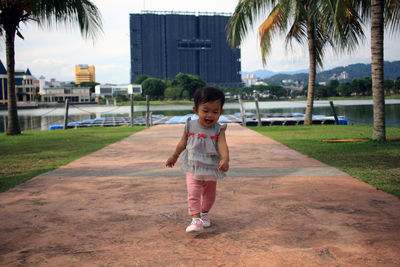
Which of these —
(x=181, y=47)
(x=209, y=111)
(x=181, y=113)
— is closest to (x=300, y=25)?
(x=209, y=111)

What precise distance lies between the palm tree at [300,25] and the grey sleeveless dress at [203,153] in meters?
7.15

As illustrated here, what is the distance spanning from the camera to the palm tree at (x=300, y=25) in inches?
461

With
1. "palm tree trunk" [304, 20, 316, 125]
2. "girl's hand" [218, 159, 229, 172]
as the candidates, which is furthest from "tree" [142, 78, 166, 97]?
"girl's hand" [218, 159, 229, 172]

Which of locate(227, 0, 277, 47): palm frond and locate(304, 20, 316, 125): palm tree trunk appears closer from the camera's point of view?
locate(227, 0, 277, 47): palm frond

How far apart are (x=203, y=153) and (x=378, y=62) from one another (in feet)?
25.8

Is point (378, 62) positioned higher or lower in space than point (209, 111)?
higher

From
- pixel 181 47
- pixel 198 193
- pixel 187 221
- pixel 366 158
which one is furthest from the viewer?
pixel 181 47

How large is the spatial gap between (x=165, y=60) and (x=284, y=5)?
161 m

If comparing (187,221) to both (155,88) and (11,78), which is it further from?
(155,88)

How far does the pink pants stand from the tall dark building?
168 m

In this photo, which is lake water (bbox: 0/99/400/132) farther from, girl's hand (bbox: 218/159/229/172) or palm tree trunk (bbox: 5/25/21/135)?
girl's hand (bbox: 218/159/229/172)

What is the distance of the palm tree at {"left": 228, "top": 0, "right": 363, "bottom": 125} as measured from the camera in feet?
38.4

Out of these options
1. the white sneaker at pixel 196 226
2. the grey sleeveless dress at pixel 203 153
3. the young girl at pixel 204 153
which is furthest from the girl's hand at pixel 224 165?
the white sneaker at pixel 196 226

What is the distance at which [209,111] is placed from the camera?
3215 mm
